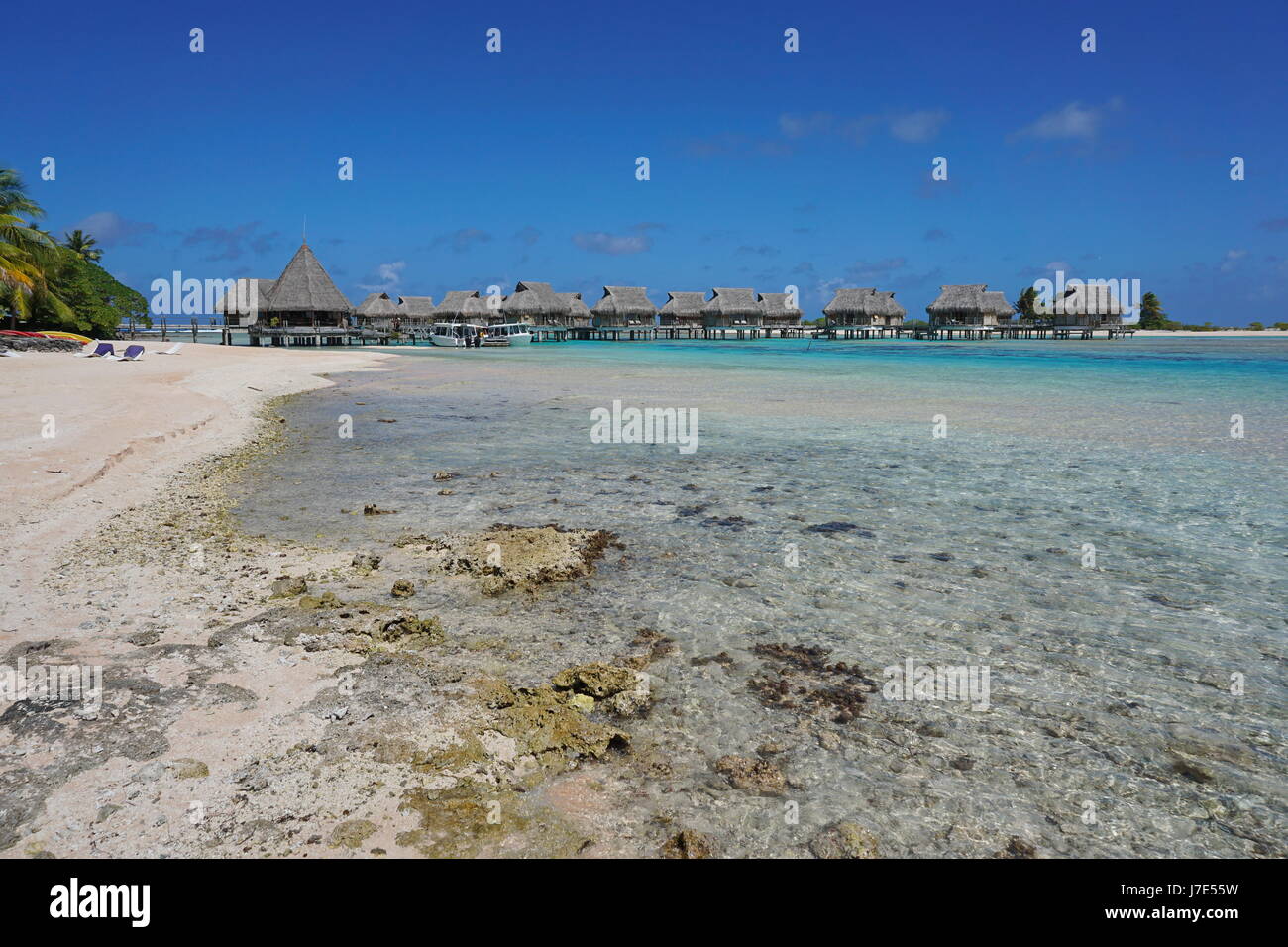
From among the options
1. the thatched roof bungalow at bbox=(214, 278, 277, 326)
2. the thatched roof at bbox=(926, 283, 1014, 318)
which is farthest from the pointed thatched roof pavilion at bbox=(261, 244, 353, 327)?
the thatched roof at bbox=(926, 283, 1014, 318)

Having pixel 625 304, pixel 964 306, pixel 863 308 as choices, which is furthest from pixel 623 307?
pixel 964 306

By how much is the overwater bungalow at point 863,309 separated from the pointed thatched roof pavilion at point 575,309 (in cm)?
2657

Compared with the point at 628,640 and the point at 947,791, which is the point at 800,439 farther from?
the point at 947,791

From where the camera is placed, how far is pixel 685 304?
83.1 m

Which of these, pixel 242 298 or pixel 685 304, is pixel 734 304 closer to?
pixel 685 304

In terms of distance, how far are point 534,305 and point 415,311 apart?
13968 mm

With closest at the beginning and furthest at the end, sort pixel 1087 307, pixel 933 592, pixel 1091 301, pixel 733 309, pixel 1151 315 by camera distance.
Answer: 1. pixel 933 592
2. pixel 1091 301
3. pixel 1087 307
4. pixel 733 309
5. pixel 1151 315

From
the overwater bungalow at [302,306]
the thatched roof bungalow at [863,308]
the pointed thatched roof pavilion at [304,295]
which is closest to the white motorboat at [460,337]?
the overwater bungalow at [302,306]

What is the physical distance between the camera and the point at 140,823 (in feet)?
8.06

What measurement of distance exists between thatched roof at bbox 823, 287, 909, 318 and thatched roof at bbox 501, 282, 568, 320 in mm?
29793

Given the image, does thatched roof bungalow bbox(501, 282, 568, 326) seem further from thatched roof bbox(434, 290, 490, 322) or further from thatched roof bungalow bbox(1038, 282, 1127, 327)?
thatched roof bungalow bbox(1038, 282, 1127, 327)

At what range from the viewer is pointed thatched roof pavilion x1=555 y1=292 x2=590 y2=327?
250ft

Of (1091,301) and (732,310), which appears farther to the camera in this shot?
(732,310)

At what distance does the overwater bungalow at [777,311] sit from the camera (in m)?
81.4
